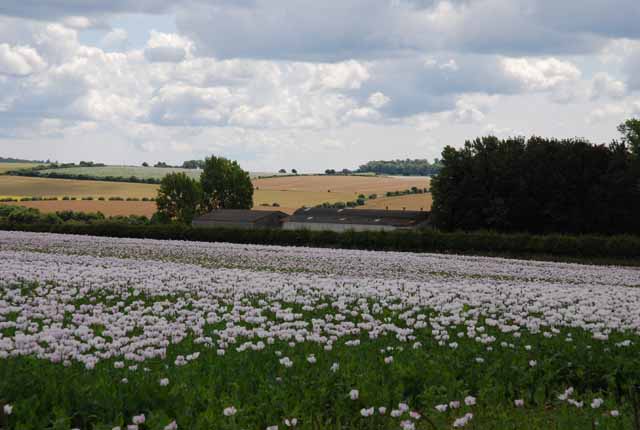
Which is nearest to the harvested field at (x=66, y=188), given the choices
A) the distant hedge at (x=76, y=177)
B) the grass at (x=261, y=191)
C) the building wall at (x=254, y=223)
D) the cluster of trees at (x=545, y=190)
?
the grass at (x=261, y=191)

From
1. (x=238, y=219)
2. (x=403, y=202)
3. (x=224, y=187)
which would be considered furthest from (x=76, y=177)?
(x=403, y=202)

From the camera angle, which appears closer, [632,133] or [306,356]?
[306,356]

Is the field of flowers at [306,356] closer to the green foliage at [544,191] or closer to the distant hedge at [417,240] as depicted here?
the distant hedge at [417,240]

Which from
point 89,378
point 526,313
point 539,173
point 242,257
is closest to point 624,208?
point 539,173

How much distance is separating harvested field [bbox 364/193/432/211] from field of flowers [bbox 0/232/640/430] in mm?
121725

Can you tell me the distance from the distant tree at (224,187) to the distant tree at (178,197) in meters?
6.24

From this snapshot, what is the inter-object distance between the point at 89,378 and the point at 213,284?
452 inches

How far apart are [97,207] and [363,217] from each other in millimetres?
46764

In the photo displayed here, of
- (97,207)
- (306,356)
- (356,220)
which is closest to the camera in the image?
(306,356)

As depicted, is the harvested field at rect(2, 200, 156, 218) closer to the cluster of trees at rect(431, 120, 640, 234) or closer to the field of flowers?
the cluster of trees at rect(431, 120, 640, 234)

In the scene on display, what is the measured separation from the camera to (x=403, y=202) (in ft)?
501

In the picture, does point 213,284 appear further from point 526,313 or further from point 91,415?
point 91,415

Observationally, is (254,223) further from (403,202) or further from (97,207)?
(403,202)

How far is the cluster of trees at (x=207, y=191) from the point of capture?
465 ft
